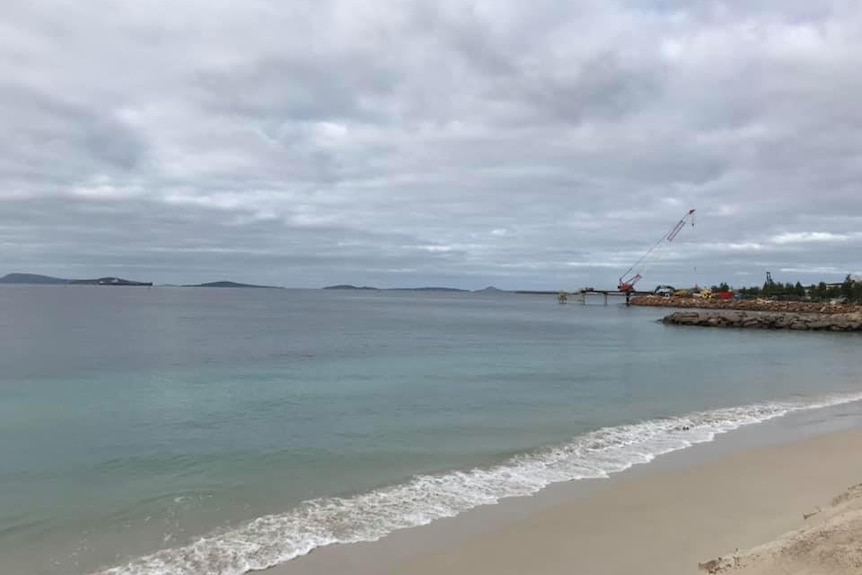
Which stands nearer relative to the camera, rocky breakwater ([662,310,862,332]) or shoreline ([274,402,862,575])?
shoreline ([274,402,862,575])

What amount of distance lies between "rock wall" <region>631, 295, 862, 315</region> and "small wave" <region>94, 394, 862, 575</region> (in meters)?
76.0

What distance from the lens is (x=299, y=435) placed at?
40.2 ft

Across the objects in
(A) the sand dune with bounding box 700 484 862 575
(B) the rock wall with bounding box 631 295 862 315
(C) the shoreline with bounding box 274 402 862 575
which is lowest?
(C) the shoreline with bounding box 274 402 862 575

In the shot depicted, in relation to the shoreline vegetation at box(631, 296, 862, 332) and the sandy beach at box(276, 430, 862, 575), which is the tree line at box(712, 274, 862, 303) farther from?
the sandy beach at box(276, 430, 862, 575)

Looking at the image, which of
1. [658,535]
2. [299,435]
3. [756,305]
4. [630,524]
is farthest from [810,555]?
[756,305]

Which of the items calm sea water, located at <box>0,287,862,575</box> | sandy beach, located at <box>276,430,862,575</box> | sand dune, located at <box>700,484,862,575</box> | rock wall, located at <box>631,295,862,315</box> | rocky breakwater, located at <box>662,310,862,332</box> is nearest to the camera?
sand dune, located at <box>700,484,862,575</box>

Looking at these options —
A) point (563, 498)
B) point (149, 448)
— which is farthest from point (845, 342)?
point (149, 448)

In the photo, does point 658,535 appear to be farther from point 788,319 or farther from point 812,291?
point 812,291

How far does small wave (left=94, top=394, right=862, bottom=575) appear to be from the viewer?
6402mm

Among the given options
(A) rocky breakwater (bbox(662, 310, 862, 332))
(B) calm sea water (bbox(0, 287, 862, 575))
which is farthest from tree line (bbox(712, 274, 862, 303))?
(B) calm sea water (bbox(0, 287, 862, 575))

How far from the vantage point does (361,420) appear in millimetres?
13711

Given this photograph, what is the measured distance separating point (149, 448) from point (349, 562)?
661cm

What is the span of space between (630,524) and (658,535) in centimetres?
41

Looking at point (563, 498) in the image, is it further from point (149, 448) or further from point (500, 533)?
point (149, 448)
